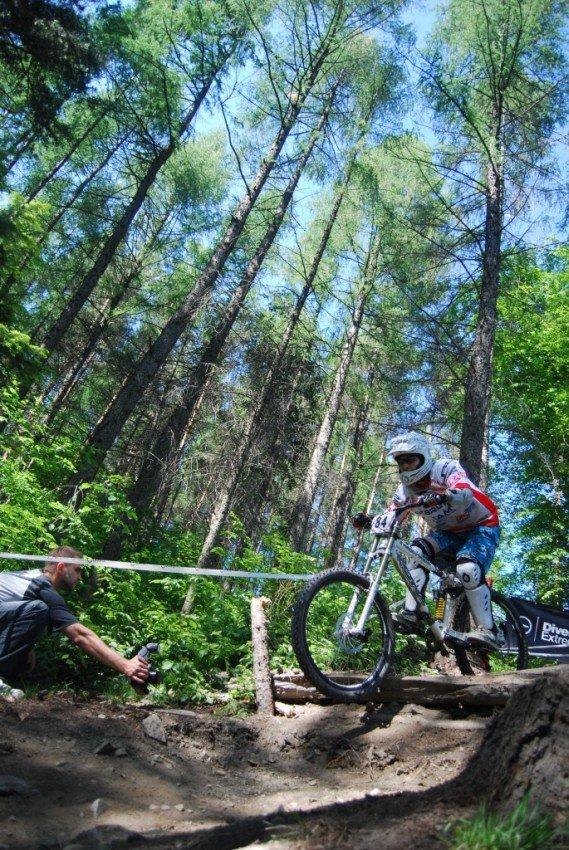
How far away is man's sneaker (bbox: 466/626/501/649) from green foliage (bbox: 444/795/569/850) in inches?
122

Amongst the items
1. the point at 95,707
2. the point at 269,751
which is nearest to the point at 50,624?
the point at 95,707

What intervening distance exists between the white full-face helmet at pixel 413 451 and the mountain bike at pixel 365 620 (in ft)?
0.98

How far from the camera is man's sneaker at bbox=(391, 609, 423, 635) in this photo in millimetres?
4742

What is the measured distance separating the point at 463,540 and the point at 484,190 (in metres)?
6.73

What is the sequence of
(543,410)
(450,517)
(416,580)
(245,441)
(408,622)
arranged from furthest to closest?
(543,410) < (245,441) < (450,517) < (416,580) < (408,622)

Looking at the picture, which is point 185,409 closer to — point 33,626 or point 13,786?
point 33,626

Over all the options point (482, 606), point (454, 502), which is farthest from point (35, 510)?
point (482, 606)

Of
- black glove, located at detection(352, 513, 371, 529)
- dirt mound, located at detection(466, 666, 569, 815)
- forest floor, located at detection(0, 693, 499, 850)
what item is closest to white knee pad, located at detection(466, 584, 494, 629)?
forest floor, located at detection(0, 693, 499, 850)

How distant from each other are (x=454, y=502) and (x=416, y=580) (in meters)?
0.70

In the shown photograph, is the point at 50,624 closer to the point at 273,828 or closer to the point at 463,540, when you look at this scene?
the point at 273,828

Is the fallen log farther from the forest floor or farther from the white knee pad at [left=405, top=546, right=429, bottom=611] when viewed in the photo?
the white knee pad at [left=405, top=546, right=429, bottom=611]

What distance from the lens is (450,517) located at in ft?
16.9

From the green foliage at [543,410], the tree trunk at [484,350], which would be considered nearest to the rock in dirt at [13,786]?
the tree trunk at [484,350]

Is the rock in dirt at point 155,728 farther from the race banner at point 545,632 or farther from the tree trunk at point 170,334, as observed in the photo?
the race banner at point 545,632
